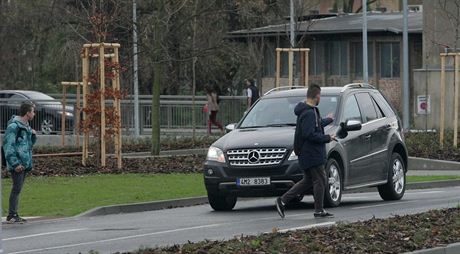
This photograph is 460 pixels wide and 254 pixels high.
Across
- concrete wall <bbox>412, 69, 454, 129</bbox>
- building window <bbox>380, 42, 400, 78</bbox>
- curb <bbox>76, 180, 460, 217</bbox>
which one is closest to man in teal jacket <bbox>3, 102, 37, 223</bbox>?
curb <bbox>76, 180, 460, 217</bbox>

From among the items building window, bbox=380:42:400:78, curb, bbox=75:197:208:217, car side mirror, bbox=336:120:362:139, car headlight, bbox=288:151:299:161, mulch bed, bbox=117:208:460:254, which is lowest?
curb, bbox=75:197:208:217

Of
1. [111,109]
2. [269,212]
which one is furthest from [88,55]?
[269,212]

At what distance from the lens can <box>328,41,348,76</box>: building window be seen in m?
60.4

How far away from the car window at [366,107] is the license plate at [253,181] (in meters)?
2.61

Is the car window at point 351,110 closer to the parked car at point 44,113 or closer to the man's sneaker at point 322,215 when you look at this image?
the man's sneaker at point 322,215

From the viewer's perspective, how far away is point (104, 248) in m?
14.4

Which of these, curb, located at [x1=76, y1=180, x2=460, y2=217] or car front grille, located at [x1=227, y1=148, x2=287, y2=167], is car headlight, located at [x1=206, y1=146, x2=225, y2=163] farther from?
curb, located at [x1=76, y1=180, x2=460, y2=217]

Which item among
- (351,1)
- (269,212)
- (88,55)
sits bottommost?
(269,212)

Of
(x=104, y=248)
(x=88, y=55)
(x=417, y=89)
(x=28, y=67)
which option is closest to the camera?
(x=104, y=248)

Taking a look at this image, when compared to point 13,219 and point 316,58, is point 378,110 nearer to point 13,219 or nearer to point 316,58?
point 13,219

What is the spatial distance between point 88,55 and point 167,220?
36.9 ft

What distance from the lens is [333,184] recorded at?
64.1ft

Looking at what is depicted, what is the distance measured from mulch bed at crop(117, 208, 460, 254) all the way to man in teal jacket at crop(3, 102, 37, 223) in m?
5.60

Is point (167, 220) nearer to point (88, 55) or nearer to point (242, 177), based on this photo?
point (242, 177)
